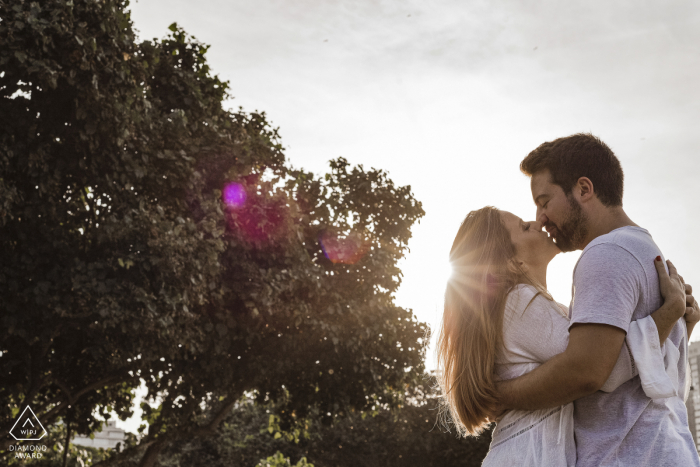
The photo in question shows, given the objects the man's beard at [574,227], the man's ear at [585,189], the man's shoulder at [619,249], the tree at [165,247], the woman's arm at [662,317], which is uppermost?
the tree at [165,247]

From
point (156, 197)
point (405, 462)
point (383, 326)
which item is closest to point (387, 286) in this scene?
point (383, 326)

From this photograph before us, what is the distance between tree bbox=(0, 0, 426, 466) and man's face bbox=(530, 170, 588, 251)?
712 cm

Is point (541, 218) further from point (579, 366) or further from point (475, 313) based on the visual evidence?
point (579, 366)

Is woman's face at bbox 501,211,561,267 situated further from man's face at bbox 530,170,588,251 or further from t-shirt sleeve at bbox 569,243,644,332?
t-shirt sleeve at bbox 569,243,644,332

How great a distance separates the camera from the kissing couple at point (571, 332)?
2031 millimetres

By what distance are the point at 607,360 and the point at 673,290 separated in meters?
0.41

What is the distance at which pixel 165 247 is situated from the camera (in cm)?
877

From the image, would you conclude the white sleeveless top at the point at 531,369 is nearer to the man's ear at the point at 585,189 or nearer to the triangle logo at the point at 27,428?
the man's ear at the point at 585,189

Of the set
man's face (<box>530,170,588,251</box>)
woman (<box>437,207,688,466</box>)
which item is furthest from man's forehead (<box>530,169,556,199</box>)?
woman (<box>437,207,688,466</box>)

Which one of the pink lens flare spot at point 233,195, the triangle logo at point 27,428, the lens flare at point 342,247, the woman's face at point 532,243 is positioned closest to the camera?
the woman's face at point 532,243

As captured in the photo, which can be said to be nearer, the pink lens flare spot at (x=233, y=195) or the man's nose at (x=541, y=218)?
the man's nose at (x=541, y=218)

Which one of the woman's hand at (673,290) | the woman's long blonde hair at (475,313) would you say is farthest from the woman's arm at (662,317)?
the woman's long blonde hair at (475,313)

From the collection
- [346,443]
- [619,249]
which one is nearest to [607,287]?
[619,249]

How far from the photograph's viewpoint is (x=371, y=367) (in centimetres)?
1241
